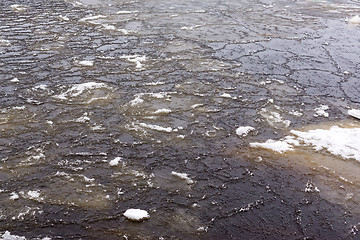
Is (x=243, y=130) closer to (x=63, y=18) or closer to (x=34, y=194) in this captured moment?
(x=34, y=194)

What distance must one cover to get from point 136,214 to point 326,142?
2730 mm

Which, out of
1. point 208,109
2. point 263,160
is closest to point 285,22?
point 208,109

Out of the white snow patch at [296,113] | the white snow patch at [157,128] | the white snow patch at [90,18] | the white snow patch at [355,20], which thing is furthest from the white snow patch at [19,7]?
the white snow patch at [355,20]

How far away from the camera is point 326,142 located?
14.4 feet

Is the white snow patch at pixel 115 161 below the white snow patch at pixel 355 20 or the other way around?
below

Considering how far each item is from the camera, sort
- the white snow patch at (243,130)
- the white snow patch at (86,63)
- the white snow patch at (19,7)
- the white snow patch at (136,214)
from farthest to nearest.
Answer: the white snow patch at (19,7)
the white snow patch at (86,63)
the white snow patch at (243,130)
the white snow patch at (136,214)

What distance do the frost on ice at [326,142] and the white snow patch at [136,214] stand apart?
178 centimetres

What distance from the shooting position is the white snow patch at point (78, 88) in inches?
206

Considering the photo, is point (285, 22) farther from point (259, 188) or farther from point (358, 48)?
point (259, 188)

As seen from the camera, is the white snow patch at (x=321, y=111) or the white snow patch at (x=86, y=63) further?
the white snow patch at (x=86, y=63)

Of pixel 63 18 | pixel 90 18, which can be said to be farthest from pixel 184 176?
pixel 63 18

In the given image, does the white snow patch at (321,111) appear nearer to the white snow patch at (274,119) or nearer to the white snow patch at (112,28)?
the white snow patch at (274,119)

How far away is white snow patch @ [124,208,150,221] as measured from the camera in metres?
3.14

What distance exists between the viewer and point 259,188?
3.61 metres
